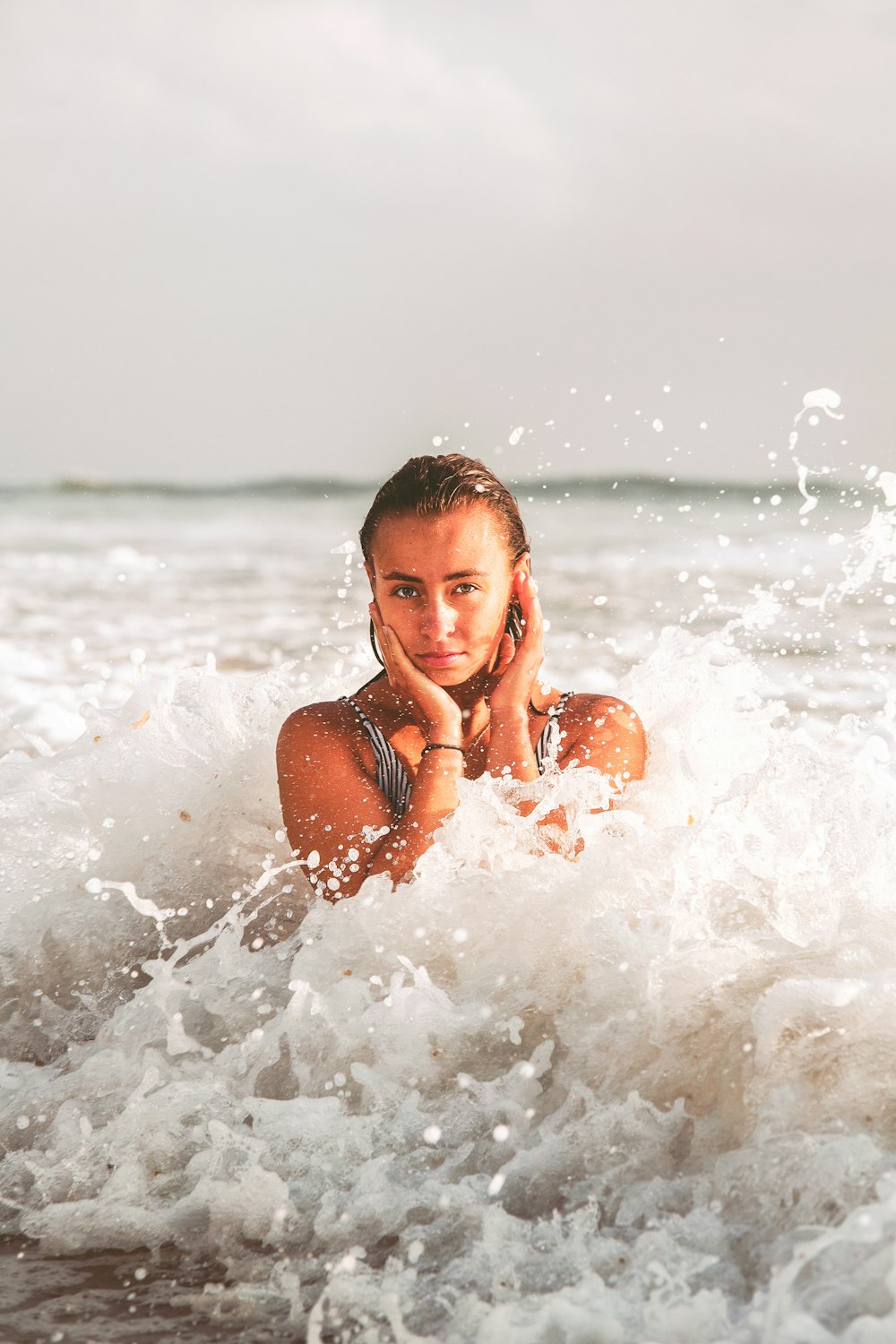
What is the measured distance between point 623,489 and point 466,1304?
70.5ft

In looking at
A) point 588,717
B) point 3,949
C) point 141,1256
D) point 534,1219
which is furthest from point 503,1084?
point 3,949

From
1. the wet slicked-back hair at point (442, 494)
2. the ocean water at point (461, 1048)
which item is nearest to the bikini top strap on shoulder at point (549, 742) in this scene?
the ocean water at point (461, 1048)

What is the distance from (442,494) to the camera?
3.49 meters

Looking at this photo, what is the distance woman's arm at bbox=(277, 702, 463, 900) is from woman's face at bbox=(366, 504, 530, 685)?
0.29 m

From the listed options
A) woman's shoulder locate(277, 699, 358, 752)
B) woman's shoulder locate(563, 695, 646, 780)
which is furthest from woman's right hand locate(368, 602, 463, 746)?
woman's shoulder locate(563, 695, 646, 780)

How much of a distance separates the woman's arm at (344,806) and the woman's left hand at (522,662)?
8.8 inches

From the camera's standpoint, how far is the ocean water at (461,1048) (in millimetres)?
2277

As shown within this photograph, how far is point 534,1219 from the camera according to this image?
245cm

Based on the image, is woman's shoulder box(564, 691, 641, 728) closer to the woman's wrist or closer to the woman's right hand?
the woman's wrist

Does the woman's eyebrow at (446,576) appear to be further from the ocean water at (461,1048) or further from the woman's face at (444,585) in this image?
the ocean water at (461,1048)

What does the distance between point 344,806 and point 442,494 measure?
0.89 meters

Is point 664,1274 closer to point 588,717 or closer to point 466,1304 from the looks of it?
point 466,1304

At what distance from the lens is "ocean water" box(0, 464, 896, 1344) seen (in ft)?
7.47

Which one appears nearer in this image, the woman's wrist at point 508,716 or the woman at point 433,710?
the woman at point 433,710
